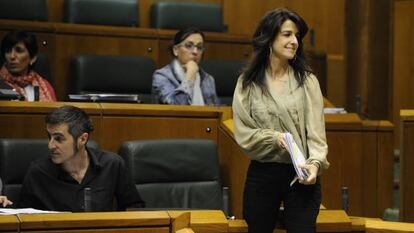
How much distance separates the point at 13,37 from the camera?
8.71ft

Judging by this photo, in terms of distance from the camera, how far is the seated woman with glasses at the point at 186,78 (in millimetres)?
2688

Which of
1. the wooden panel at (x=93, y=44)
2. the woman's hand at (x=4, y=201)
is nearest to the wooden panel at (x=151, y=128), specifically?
the woman's hand at (x=4, y=201)

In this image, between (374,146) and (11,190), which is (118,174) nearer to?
(11,190)

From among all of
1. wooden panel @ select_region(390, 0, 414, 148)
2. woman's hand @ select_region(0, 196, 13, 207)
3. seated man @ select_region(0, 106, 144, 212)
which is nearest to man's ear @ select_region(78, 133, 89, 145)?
seated man @ select_region(0, 106, 144, 212)

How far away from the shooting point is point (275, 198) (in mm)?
1717

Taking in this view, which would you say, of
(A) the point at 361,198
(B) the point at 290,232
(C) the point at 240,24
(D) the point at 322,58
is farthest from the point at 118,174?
(C) the point at 240,24

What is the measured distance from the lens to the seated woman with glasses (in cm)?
269

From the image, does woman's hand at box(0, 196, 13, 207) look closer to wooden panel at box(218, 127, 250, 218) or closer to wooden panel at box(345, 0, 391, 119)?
wooden panel at box(218, 127, 250, 218)

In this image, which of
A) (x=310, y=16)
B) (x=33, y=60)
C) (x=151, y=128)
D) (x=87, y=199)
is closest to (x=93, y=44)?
(x=33, y=60)

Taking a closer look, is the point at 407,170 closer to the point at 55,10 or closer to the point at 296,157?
the point at 296,157

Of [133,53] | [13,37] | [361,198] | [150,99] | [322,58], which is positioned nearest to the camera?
[361,198]

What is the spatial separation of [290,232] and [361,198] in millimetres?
857

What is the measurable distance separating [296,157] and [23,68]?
4.03 feet

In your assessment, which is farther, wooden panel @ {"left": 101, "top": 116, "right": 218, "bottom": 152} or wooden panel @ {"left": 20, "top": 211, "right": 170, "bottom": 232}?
wooden panel @ {"left": 101, "top": 116, "right": 218, "bottom": 152}
